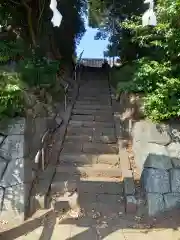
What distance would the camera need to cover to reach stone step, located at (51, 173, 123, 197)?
5539 millimetres

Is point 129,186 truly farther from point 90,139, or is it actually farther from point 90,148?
point 90,139

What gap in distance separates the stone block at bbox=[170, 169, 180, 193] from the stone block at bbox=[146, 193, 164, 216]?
0.29 metres

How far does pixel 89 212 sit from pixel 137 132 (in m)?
1.94

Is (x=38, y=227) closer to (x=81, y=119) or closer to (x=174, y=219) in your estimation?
(x=174, y=219)

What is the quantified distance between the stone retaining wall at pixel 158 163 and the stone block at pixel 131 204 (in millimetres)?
223

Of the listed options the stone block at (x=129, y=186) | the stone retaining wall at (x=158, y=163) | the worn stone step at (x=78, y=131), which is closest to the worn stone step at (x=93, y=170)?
the stone block at (x=129, y=186)

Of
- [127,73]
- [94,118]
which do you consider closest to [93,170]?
[94,118]

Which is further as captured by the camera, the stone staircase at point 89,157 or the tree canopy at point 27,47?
the tree canopy at point 27,47

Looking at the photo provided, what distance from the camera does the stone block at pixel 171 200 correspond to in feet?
17.1

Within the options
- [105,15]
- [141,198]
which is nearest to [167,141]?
[141,198]

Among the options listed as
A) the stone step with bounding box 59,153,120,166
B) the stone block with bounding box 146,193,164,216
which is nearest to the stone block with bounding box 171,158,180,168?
the stone block with bounding box 146,193,164,216

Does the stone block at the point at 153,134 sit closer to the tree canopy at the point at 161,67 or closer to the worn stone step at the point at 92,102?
the tree canopy at the point at 161,67

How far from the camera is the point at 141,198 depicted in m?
5.31

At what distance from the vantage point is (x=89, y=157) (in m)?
6.64
